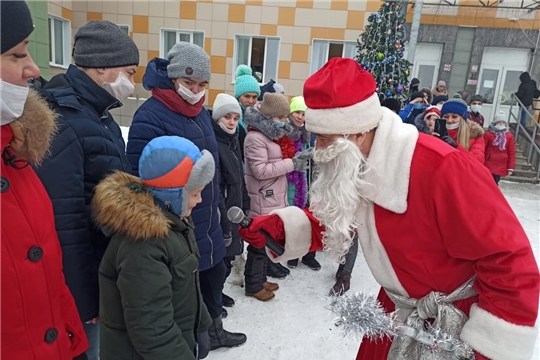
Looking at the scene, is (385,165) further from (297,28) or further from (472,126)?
(297,28)

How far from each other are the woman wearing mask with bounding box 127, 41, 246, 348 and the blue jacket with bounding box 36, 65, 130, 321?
422 millimetres

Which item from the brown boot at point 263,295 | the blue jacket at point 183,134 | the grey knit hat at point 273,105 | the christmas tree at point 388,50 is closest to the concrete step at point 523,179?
the christmas tree at point 388,50

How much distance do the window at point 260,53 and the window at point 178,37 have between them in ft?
3.88

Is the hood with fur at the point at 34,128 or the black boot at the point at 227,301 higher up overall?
the hood with fur at the point at 34,128

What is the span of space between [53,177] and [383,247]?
132 cm

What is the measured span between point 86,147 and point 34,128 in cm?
37

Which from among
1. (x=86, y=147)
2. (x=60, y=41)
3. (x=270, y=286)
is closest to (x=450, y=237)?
(x=86, y=147)

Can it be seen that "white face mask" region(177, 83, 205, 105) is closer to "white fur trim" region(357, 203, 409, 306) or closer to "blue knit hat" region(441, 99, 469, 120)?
"white fur trim" region(357, 203, 409, 306)

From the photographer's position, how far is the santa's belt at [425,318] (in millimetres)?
1386

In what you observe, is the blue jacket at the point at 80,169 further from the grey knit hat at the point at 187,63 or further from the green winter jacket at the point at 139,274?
the grey knit hat at the point at 187,63

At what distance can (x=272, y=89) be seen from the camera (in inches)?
218

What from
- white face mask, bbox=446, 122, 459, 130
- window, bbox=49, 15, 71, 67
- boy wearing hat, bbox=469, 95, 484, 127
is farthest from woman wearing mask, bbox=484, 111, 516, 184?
window, bbox=49, 15, 71, 67

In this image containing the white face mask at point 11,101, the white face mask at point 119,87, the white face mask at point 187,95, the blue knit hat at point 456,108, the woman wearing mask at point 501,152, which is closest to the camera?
the white face mask at point 11,101

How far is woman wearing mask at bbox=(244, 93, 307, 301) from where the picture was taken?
3482mm
